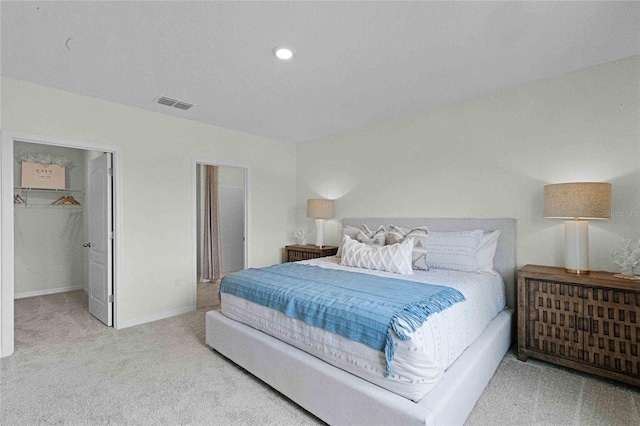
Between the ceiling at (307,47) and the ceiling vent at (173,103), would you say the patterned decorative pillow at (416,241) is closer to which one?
the ceiling at (307,47)

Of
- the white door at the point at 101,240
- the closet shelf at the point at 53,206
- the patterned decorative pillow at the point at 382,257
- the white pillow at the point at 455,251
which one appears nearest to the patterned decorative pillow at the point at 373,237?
the patterned decorative pillow at the point at 382,257

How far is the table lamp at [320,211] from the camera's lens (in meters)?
4.40

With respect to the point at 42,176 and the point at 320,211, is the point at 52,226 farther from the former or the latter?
the point at 320,211

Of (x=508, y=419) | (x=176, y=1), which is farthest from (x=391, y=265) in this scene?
(x=176, y=1)

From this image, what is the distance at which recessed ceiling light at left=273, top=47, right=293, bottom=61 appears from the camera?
2.26 meters

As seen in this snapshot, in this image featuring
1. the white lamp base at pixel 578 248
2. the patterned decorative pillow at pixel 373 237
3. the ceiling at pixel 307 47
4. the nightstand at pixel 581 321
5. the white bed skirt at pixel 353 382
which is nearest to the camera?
the white bed skirt at pixel 353 382

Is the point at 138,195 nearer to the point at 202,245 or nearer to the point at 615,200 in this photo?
the point at 202,245

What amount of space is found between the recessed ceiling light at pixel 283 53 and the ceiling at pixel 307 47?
0.19 ft

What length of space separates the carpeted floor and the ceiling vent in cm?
246

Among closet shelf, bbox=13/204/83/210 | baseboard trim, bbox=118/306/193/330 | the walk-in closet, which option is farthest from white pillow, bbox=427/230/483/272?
closet shelf, bbox=13/204/83/210

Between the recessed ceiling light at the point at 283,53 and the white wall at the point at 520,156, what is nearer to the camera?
the recessed ceiling light at the point at 283,53

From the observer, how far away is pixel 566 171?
2.70 metres

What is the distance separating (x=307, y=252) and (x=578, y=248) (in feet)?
9.59

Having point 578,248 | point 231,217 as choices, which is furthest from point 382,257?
point 231,217
